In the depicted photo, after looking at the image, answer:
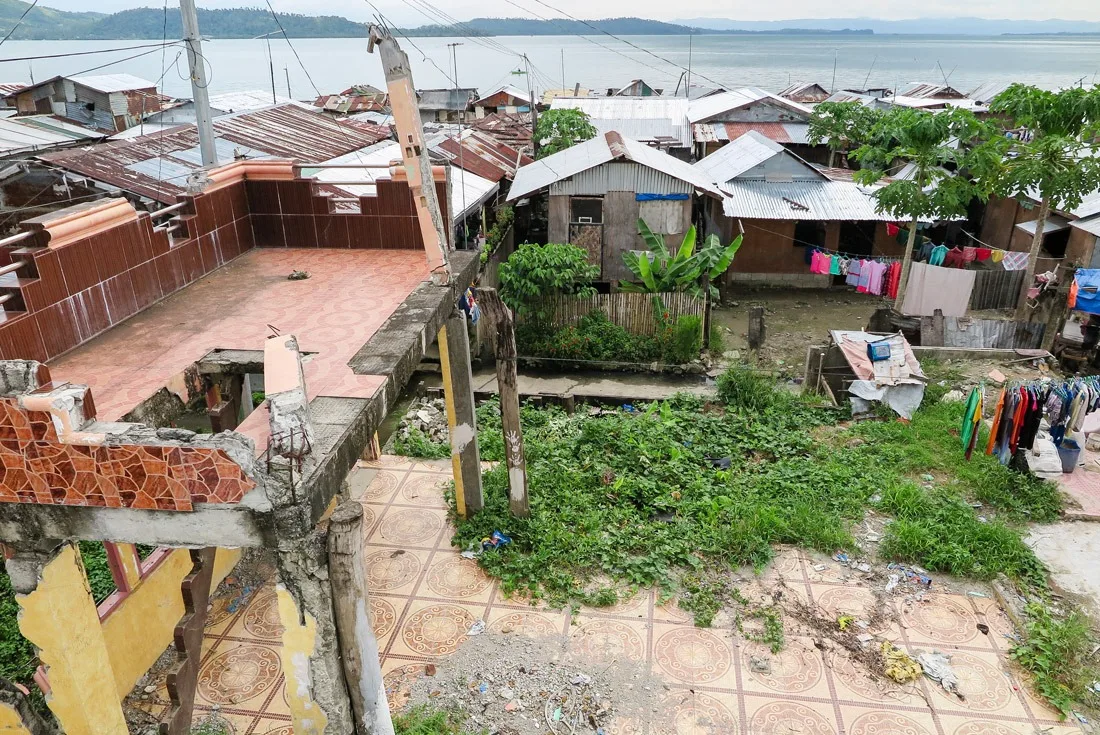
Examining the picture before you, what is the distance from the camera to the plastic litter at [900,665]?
672cm

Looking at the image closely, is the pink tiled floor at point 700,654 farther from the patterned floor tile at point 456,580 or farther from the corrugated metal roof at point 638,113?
the corrugated metal roof at point 638,113

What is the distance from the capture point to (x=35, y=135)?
16.6 m

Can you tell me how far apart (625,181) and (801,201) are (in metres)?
5.75

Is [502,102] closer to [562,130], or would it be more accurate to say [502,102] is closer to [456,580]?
[562,130]

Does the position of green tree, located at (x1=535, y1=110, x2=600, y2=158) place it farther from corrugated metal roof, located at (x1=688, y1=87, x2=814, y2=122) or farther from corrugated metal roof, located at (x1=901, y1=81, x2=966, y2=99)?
corrugated metal roof, located at (x1=901, y1=81, x2=966, y2=99)

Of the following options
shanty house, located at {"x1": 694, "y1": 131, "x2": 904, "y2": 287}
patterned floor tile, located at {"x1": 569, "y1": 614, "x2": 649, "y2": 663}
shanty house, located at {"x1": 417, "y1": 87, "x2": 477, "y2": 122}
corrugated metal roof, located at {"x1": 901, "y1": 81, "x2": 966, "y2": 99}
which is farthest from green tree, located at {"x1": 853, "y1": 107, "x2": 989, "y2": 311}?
shanty house, located at {"x1": 417, "y1": 87, "x2": 477, "y2": 122}

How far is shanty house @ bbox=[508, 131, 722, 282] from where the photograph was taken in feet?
52.0

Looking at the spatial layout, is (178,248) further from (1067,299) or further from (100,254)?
(1067,299)

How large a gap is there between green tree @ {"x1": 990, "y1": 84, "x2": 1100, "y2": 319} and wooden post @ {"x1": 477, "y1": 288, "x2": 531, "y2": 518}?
10919 mm

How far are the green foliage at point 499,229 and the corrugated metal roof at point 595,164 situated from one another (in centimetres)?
77

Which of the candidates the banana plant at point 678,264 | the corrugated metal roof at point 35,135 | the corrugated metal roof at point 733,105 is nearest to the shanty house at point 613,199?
the banana plant at point 678,264

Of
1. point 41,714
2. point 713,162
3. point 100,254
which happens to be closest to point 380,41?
point 100,254

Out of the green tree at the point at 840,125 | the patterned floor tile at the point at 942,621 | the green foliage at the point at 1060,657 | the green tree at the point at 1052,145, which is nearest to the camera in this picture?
the green foliage at the point at 1060,657

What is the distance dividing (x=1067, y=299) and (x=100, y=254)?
1514cm
